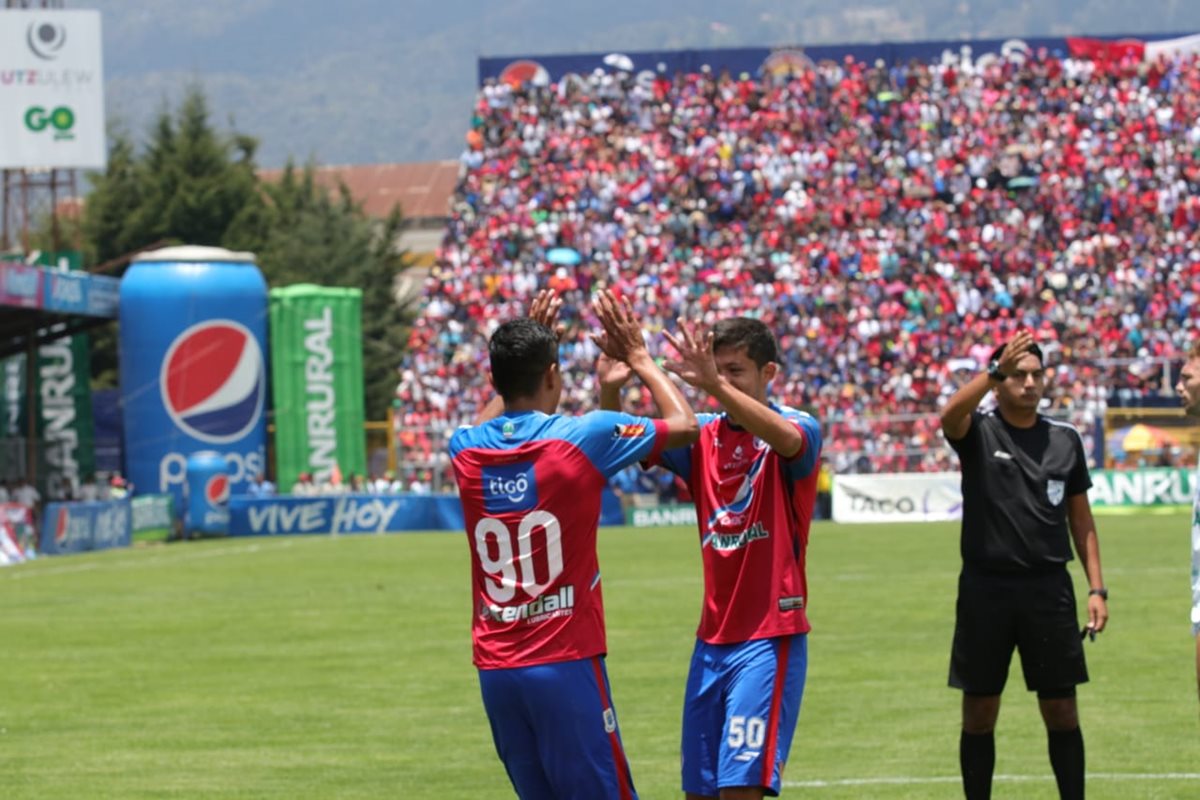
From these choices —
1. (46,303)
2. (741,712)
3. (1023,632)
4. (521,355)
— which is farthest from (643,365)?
(46,303)

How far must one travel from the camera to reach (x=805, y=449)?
7.23 metres

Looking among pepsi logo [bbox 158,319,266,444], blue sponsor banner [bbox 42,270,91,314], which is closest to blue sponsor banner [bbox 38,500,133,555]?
blue sponsor banner [bbox 42,270,91,314]

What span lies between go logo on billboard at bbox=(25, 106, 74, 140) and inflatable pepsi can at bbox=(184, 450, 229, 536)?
24.0 ft

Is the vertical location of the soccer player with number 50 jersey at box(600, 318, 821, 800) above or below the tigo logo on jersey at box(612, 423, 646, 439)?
below

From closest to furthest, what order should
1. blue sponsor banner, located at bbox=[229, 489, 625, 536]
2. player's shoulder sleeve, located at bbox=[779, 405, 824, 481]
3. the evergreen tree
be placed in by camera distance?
1. player's shoulder sleeve, located at bbox=[779, 405, 824, 481]
2. blue sponsor banner, located at bbox=[229, 489, 625, 536]
3. the evergreen tree

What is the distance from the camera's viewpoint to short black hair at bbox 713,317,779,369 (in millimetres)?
7293

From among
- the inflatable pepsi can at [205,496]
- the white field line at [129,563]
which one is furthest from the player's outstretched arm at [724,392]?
the inflatable pepsi can at [205,496]

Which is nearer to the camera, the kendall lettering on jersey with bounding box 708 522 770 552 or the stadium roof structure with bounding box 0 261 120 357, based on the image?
the kendall lettering on jersey with bounding box 708 522 770 552

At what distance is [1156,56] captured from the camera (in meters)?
57.5

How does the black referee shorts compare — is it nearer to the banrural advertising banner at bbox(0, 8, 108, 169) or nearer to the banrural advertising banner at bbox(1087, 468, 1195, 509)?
the banrural advertising banner at bbox(1087, 468, 1195, 509)

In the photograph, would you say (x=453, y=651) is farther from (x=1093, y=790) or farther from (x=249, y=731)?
(x=1093, y=790)

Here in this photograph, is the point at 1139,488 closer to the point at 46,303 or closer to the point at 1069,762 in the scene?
the point at 46,303

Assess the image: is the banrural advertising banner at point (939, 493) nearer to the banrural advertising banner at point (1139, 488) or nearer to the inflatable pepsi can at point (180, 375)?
the banrural advertising banner at point (1139, 488)

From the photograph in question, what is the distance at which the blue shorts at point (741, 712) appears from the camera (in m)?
7.09
